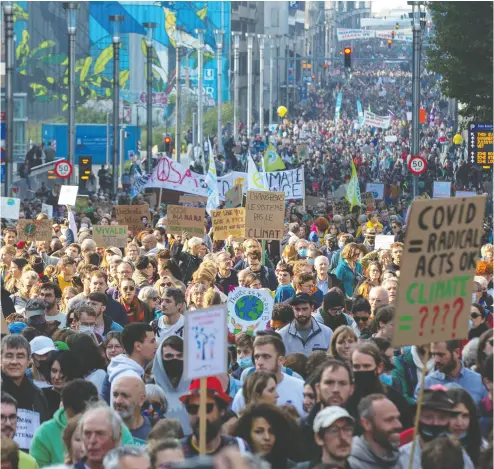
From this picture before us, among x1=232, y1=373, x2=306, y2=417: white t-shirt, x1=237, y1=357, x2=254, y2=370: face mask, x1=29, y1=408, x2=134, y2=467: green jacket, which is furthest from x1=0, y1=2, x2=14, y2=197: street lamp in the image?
x1=29, y1=408, x2=134, y2=467: green jacket

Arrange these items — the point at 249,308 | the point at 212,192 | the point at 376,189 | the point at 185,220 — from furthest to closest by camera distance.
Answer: the point at 376,189
the point at 212,192
the point at 185,220
the point at 249,308

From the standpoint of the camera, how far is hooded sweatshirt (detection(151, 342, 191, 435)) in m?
9.04

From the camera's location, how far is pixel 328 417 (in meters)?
7.44

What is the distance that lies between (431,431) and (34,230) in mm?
13460

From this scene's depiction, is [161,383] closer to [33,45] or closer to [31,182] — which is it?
[31,182]

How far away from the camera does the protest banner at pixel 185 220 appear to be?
1978 cm

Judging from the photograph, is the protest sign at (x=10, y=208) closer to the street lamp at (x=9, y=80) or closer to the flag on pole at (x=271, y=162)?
the flag on pole at (x=271, y=162)

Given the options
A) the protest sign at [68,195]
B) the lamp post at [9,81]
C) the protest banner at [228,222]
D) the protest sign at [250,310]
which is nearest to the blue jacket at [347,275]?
the protest sign at [250,310]

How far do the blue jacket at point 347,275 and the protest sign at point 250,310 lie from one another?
3066mm

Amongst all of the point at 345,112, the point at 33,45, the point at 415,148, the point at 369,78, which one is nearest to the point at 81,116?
the point at 33,45

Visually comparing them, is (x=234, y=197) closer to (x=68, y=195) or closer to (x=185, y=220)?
(x=68, y=195)

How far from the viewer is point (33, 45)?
11206 cm

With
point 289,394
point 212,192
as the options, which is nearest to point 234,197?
point 212,192

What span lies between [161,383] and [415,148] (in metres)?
31.1
